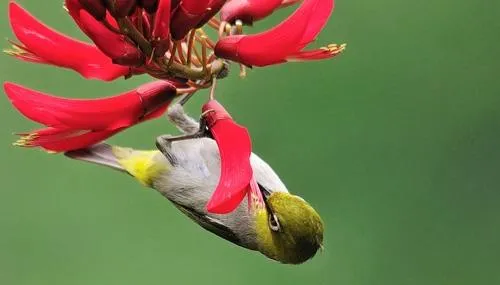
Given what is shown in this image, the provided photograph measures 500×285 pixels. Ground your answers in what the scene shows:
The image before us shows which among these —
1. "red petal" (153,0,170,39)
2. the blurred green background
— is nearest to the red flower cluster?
"red petal" (153,0,170,39)

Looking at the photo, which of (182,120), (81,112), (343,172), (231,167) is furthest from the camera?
(343,172)

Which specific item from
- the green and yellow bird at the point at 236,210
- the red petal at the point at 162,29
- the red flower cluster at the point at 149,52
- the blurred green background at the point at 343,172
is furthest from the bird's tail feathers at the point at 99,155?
the blurred green background at the point at 343,172

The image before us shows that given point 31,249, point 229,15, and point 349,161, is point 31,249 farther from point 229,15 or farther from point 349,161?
point 229,15

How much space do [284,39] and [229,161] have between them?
180 mm

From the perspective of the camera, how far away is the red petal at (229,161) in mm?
1492

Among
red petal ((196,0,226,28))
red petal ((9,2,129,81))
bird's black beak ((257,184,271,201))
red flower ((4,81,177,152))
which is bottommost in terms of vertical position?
bird's black beak ((257,184,271,201))

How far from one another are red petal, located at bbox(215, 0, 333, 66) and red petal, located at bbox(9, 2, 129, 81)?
0.56ft

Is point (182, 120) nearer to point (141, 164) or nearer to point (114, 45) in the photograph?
point (141, 164)

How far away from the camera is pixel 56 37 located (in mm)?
1666

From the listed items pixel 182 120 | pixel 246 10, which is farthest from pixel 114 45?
pixel 182 120

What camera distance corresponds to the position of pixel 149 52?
1483 millimetres

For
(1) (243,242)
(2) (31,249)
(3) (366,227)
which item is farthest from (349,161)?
(1) (243,242)

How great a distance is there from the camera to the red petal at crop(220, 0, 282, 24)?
1.74m

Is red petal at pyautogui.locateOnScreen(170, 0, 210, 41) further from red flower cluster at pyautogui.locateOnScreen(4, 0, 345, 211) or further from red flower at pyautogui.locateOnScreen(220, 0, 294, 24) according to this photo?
red flower at pyautogui.locateOnScreen(220, 0, 294, 24)
